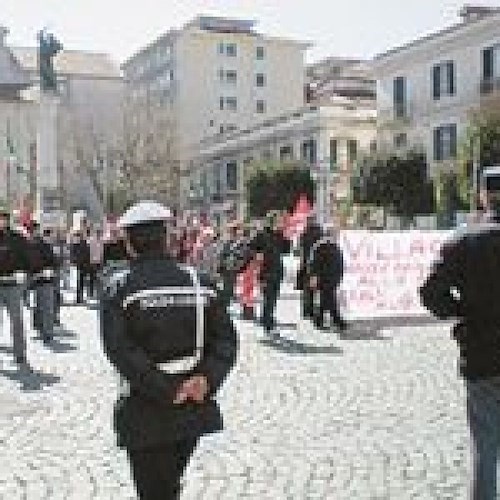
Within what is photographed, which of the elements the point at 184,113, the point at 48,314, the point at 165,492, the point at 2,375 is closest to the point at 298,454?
the point at 165,492

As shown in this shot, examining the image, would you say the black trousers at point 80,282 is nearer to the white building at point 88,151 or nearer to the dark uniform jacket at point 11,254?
the dark uniform jacket at point 11,254

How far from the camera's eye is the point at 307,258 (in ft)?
57.6

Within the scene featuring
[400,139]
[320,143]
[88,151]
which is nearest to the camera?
[400,139]

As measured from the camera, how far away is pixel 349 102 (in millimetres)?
70625

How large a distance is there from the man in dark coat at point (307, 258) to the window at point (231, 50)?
87.0 m

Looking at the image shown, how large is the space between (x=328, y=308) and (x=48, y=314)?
4058 millimetres

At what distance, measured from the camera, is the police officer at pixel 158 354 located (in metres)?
4.92

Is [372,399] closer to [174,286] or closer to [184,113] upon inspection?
[174,286]

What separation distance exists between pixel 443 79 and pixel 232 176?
95.7ft

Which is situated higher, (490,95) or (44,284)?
(490,95)

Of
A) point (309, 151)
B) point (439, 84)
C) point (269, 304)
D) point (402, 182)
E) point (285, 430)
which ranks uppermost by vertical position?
point (439, 84)

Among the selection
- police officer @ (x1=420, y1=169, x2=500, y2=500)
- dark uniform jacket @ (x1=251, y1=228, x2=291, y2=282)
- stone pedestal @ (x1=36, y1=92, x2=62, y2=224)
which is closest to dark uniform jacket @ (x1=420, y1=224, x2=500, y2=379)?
police officer @ (x1=420, y1=169, x2=500, y2=500)

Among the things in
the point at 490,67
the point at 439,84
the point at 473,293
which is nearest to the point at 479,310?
the point at 473,293

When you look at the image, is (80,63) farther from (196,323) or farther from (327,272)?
(196,323)
